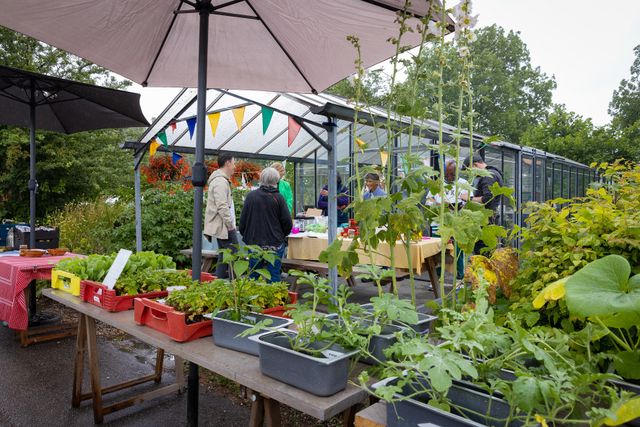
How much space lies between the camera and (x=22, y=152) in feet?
29.4

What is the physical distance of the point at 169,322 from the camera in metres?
1.85

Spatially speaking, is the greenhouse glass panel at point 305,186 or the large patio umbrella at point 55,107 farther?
the greenhouse glass panel at point 305,186

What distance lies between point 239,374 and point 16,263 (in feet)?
10.4

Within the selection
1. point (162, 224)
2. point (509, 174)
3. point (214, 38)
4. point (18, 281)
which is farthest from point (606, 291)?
point (509, 174)

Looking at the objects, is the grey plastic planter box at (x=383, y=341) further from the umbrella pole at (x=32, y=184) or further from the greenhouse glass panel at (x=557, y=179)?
the greenhouse glass panel at (x=557, y=179)

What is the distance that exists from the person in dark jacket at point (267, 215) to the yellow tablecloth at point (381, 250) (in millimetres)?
Answer: 576

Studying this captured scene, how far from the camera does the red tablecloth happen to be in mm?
3586

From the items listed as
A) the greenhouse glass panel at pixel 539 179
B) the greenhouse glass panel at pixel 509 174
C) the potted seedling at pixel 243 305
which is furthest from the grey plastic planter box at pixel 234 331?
the greenhouse glass panel at pixel 539 179

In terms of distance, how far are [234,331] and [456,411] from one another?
0.91 m

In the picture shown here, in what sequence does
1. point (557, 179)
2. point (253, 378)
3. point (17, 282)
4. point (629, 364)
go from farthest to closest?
1. point (557, 179)
2. point (17, 282)
3. point (253, 378)
4. point (629, 364)

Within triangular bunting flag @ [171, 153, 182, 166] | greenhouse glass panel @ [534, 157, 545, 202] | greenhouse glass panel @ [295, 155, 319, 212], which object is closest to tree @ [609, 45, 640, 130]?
greenhouse glass panel @ [534, 157, 545, 202]

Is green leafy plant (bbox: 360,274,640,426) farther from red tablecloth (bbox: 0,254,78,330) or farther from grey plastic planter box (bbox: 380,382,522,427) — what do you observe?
red tablecloth (bbox: 0,254,78,330)

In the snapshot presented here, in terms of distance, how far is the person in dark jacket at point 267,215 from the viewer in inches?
185

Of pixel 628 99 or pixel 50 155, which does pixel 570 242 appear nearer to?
pixel 50 155
